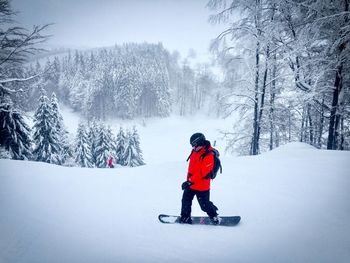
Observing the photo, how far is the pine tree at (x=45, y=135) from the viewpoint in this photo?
23000mm

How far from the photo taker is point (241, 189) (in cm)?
577

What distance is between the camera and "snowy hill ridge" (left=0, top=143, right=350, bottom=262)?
10.6ft

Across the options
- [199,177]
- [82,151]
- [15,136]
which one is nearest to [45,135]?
[82,151]

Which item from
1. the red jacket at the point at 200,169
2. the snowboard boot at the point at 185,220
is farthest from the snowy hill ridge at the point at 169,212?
the red jacket at the point at 200,169

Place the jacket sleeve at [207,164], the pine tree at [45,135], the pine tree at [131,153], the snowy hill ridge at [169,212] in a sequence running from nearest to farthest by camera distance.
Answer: the snowy hill ridge at [169,212]
the jacket sleeve at [207,164]
the pine tree at [45,135]
the pine tree at [131,153]

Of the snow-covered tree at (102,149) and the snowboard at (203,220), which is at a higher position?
the snowboard at (203,220)

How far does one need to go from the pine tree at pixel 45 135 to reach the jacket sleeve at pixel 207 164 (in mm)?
24421

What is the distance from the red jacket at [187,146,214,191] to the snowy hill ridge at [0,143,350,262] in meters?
0.90

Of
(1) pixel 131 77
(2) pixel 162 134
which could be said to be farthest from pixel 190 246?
(1) pixel 131 77

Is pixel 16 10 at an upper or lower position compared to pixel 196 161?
upper

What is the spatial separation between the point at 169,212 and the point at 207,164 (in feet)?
5.99

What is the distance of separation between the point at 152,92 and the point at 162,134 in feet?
60.2

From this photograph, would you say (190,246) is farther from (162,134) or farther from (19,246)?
(162,134)

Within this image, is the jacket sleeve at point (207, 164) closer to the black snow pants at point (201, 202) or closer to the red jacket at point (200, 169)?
the red jacket at point (200, 169)
